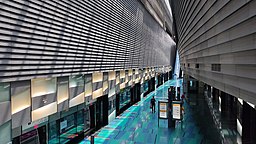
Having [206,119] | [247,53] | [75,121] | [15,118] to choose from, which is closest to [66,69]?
[15,118]

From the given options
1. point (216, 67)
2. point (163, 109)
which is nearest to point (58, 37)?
point (216, 67)

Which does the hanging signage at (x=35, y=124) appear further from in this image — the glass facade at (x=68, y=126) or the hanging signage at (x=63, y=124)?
the hanging signage at (x=63, y=124)

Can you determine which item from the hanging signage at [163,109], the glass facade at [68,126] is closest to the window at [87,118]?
the glass facade at [68,126]

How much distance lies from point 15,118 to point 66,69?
2.70 m

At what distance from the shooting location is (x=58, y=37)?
26.9 feet

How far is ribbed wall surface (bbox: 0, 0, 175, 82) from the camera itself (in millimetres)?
6207

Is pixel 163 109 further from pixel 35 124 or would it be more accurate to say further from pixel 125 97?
pixel 35 124

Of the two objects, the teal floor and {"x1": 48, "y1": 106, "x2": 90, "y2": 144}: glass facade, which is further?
the teal floor

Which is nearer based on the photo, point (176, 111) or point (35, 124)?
point (35, 124)

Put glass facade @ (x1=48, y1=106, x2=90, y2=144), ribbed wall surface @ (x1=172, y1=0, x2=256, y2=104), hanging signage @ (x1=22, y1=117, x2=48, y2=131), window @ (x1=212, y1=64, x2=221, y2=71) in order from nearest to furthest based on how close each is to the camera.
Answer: ribbed wall surface @ (x1=172, y1=0, x2=256, y2=104) → window @ (x1=212, y1=64, x2=221, y2=71) → hanging signage @ (x1=22, y1=117, x2=48, y2=131) → glass facade @ (x1=48, y1=106, x2=90, y2=144)

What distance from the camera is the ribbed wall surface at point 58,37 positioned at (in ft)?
20.4

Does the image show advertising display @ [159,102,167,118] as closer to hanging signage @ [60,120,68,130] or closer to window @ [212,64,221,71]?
hanging signage @ [60,120,68,130]

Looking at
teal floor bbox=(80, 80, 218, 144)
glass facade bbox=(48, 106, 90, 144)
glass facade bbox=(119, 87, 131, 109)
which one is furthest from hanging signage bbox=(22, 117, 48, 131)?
glass facade bbox=(119, 87, 131, 109)

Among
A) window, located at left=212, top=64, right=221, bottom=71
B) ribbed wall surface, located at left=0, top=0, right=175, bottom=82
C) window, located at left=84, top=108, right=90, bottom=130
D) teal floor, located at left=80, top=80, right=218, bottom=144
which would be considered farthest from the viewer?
window, located at left=84, top=108, right=90, bottom=130
